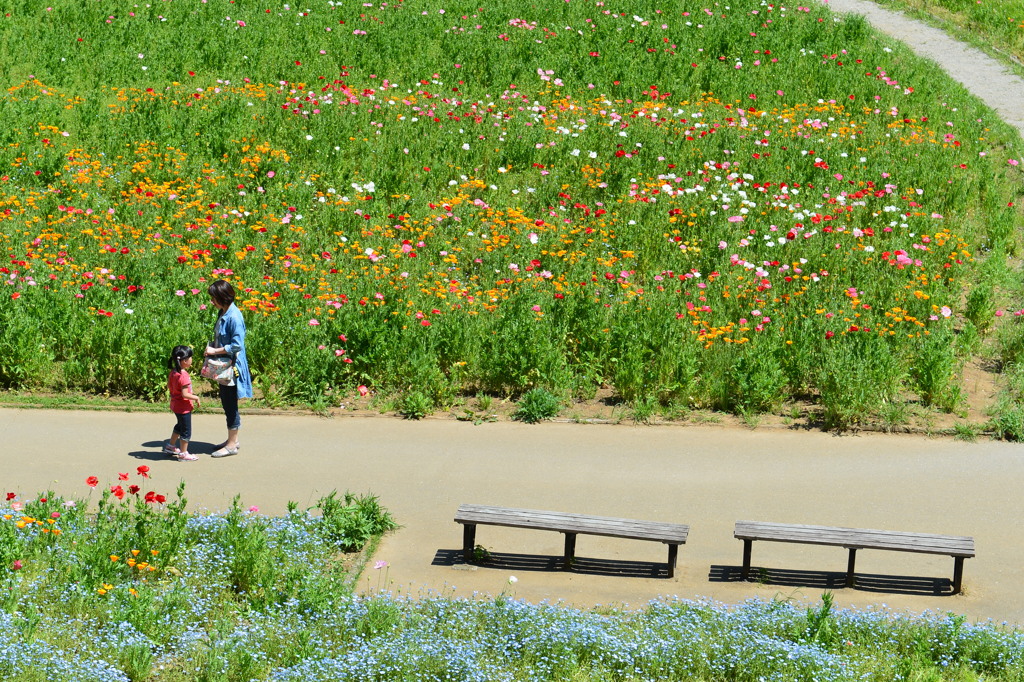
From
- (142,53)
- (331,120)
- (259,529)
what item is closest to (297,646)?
(259,529)

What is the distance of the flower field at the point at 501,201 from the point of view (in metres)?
10.6

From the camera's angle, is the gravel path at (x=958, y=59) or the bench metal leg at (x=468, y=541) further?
the gravel path at (x=958, y=59)

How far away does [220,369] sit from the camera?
361 inches

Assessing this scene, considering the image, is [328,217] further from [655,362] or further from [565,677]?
[565,677]

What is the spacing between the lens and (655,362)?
35.1 feet

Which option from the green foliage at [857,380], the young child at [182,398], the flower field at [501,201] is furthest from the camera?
the flower field at [501,201]

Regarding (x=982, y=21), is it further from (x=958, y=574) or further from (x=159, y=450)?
(x=159, y=450)

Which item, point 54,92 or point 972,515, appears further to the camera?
point 54,92

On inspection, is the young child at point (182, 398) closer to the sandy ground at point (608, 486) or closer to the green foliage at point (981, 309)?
the sandy ground at point (608, 486)

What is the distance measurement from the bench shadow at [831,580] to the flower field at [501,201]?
249 centimetres

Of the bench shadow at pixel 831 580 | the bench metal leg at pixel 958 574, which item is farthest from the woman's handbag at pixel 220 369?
the bench metal leg at pixel 958 574

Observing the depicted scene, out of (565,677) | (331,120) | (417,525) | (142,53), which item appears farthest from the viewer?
(142,53)

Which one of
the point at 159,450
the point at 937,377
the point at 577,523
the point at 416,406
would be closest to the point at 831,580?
the point at 577,523

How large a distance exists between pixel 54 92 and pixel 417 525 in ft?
34.9
